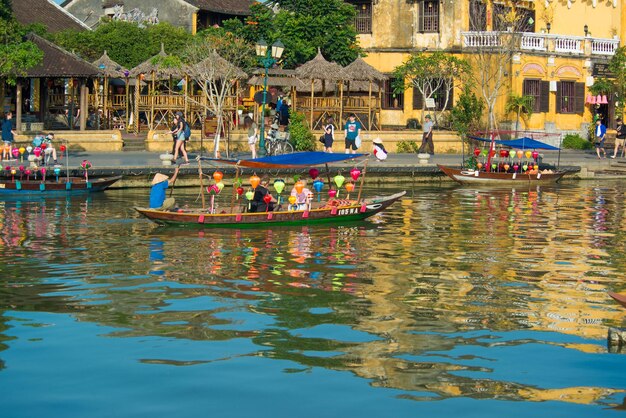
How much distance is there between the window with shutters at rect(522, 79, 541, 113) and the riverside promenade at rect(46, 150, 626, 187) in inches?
186

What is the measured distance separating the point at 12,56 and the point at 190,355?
82.5 ft

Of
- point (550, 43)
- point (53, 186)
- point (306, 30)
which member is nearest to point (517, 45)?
point (550, 43)

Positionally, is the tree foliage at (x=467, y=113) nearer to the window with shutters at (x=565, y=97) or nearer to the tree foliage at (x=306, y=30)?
the window with shutters at (x=565, y=97)

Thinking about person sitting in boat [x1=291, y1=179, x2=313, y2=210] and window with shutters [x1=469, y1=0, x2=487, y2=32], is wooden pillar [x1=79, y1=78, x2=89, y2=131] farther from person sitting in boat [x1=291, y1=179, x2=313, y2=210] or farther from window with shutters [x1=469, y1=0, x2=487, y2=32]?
person sitting in boat [x1=291, y1=179, x2=313, y2=210]

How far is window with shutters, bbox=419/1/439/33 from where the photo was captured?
53.0 m

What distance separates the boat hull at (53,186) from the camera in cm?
3136

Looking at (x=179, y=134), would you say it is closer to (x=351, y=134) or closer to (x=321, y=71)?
(x=351, y=134)

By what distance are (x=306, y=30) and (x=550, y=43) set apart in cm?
1133

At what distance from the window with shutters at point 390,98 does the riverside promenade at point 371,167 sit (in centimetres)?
800

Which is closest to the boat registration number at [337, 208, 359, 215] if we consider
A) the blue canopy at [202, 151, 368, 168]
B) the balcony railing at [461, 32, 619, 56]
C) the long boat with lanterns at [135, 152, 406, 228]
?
the long boat with lanterns at [135, 152, 406, 228]

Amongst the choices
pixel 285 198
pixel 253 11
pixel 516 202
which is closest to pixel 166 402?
pixel 285 198

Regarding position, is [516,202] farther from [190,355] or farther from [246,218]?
[190,355]

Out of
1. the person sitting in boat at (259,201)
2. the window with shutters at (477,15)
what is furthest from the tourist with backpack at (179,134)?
the window with shutters at (477,15)

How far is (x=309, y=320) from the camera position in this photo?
15781mm
